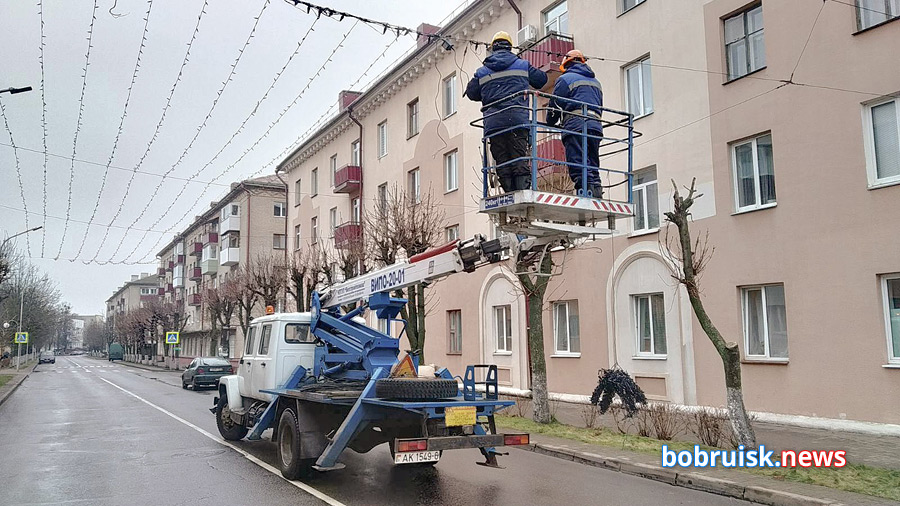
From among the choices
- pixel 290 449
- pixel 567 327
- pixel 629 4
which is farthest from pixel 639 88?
pixel 290 449

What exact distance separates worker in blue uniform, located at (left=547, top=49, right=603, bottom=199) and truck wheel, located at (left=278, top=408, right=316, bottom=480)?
4.78 meters

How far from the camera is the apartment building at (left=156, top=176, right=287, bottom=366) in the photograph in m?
50.0

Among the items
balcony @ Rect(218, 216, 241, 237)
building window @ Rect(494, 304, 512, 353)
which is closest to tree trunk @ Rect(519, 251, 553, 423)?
building window @ Rect(494, 304, 512, 353)

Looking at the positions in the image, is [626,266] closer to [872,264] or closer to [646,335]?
[646,335]

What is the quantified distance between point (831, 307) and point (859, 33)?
500cm

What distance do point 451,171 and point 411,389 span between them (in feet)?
55.5

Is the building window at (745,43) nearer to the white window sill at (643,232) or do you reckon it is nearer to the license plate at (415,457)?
the white window sill at (643,232)

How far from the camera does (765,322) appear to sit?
44.2 feet

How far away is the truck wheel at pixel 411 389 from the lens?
Result: 24.7 feet

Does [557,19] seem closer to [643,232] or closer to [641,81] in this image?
[641,81]

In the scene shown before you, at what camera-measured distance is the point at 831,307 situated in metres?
12.1

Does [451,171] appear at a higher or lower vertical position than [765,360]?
higher

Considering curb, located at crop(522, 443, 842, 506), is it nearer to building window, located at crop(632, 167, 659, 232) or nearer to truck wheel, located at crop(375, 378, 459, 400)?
truck wheel, located at crop(375, 378, 459, 400)

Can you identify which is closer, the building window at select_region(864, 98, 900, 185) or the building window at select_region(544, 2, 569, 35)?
the building window at select_region(864, 98, 900, 185)
